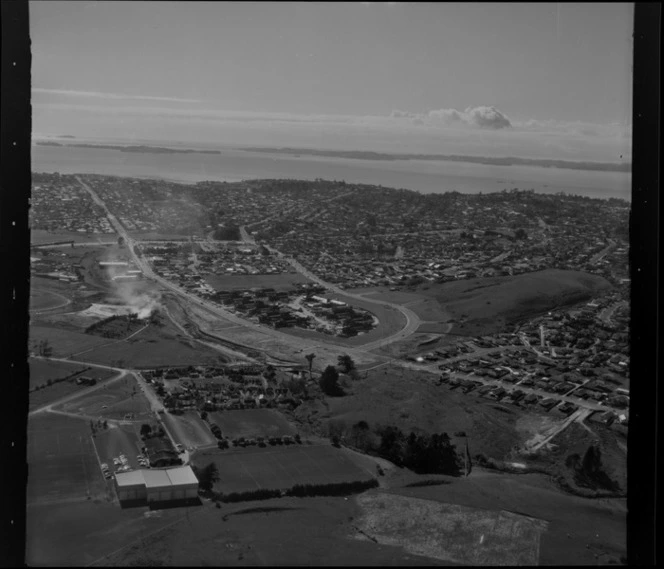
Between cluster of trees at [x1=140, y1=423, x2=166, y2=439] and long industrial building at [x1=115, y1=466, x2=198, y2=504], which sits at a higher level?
cluster of trees at [x1=140, y1=423, x2=166, y2=439]

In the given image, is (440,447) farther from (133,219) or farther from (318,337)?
(133,219)

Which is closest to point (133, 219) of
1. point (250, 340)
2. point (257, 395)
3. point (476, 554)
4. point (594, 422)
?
point (250, 340)

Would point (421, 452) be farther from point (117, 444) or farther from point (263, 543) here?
point (117, 444)

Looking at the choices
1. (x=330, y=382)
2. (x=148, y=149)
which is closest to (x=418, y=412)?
(x=330, y=382)

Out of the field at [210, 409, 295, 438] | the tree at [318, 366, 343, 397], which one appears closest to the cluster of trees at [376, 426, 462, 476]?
the field at [210, 409, 295, 438]

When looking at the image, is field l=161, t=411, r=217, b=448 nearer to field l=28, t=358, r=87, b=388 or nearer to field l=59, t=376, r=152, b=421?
field l=59, t=376, r=152, b=421

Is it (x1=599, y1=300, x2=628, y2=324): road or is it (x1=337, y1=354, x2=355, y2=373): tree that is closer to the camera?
(x1=599, y1=300, x2=628, y2=324): road
